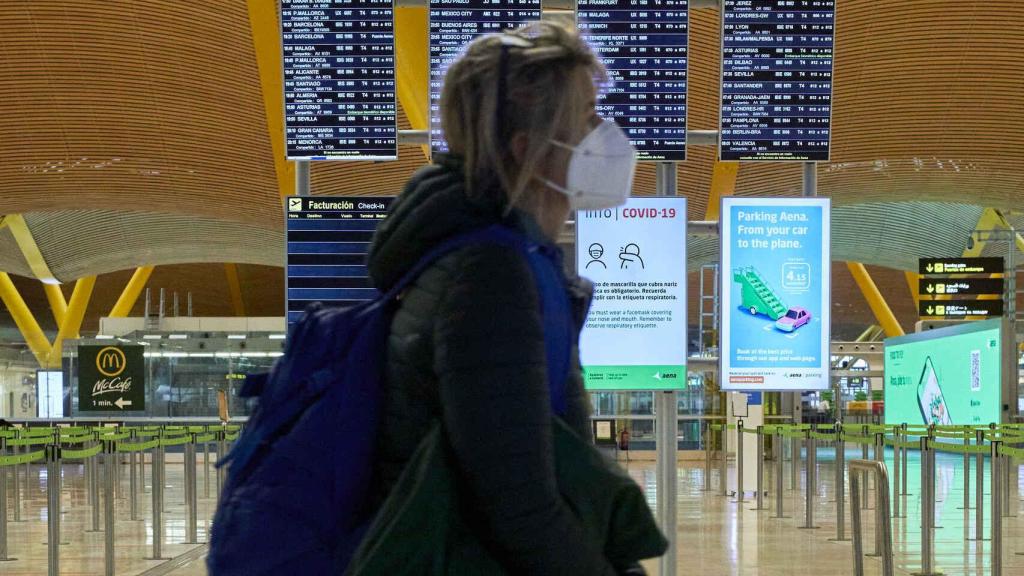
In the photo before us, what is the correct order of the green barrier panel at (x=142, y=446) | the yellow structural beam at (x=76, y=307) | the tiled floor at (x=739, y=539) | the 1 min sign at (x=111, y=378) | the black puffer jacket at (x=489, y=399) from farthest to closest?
the yellow structural beam at (x=76, y=307) → the 1 min sign at (x=111, y=378) → the green barrier panel at (x=142, y=446) → the tiled floor at (x=739, y=539) → the black puffer jacket at (x=489, y=399)

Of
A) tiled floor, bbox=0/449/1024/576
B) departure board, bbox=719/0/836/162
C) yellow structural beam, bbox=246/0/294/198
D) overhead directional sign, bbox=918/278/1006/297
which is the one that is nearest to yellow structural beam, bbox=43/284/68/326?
tiled floor, bbox=0/449/1024/576

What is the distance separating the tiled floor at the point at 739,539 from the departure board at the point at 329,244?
10.1 ft

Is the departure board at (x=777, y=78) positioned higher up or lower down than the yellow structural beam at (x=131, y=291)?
higher up

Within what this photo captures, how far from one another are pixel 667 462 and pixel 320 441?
5648mm

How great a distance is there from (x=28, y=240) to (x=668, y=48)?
85.4ft

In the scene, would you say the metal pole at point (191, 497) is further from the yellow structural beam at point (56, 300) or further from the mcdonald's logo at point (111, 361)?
the yellow structural beam at point (56, 300)

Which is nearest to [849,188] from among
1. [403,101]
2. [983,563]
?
[403,101]

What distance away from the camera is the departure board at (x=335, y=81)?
7.82 metres

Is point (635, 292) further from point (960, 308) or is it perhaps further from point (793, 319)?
point (960, 308)

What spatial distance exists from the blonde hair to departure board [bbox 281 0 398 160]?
19.9 feet

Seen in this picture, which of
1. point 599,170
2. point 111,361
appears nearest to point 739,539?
point 111,361

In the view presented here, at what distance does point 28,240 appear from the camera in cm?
3067

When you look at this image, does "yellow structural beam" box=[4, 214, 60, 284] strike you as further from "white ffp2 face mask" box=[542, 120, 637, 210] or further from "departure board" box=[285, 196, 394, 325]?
"white ffp2 face mask" box=[542, 120, 637, 210]

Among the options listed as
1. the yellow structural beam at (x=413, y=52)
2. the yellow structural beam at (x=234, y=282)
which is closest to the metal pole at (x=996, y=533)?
the yellow structural beam at (x=413, y=52)
